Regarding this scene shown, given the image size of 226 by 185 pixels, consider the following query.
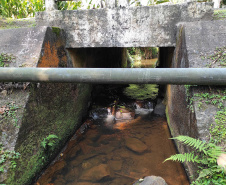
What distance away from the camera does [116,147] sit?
370 cm

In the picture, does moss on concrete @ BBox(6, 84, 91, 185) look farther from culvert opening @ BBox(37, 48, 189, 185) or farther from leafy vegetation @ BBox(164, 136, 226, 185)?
leafy vegetation @ BBox(164, 136, 226, 185)

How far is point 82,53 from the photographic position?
4.72 m

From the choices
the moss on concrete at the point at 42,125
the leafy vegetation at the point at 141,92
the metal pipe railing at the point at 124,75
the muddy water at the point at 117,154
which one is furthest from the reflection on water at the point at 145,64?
the metal pipe railing at the point at 124,75

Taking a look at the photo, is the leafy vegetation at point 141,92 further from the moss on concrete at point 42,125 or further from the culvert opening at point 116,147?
the moss on concrete at point 42,125

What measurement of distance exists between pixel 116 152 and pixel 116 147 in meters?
0.19

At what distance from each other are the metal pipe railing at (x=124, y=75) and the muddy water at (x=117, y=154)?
1.63m

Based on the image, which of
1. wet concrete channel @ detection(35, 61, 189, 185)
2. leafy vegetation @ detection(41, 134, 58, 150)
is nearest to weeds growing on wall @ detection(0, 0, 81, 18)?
wet concrete channel @ detection(35, 61, 189, 185)

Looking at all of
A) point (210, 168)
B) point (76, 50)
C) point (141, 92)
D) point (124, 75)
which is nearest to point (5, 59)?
point (76, 50)

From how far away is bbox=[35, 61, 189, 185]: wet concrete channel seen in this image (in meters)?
2.81

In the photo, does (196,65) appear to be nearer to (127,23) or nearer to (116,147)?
(127,23)

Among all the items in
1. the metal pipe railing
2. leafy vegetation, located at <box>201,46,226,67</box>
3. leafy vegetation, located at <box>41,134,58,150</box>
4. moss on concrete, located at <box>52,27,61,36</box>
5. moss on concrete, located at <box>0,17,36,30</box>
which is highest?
moss on concrete, located at <box>0,17,36,30</box>

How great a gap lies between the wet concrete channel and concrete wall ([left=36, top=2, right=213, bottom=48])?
2149 millimetres

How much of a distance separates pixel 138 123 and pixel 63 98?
2.26 meters

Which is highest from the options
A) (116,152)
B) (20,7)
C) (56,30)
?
(20,7)
